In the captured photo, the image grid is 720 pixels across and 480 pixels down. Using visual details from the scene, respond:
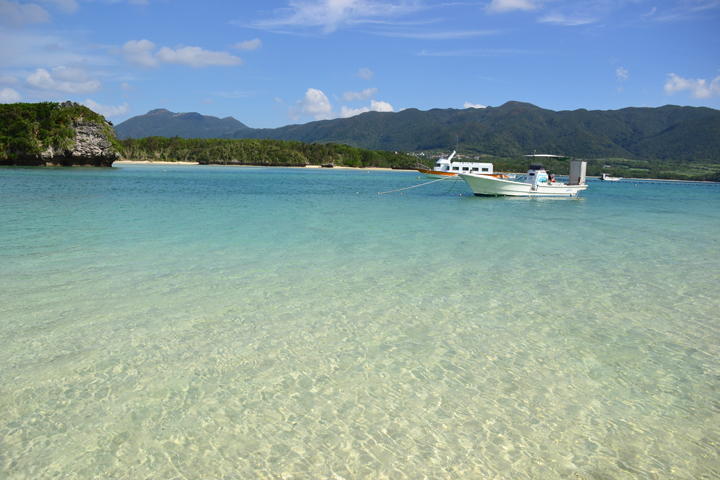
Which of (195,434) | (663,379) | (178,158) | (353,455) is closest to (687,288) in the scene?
(663,379)

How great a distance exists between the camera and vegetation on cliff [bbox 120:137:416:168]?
160000mm

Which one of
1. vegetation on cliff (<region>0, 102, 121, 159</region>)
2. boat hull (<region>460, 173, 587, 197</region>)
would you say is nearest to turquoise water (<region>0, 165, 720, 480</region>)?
boat hull (<region>460, 173, 587, 197</region>)

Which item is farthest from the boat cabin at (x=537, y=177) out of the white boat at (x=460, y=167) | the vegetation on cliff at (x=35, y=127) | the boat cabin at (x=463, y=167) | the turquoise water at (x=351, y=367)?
the vegetation on cliff at (x=35, y=127)

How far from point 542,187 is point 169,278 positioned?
115ft

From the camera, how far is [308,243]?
13375 millimetres

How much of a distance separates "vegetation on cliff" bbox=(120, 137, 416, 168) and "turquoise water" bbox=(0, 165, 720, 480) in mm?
164685

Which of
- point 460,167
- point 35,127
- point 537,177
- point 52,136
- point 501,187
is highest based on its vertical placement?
point 35,127

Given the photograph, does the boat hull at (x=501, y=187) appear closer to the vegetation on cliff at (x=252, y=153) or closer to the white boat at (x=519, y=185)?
the white boat at (x=519, y=185)

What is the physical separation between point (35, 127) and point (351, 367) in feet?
321

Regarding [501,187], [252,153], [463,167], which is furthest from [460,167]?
[252,153]

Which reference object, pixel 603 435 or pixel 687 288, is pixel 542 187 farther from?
pixel 603 435

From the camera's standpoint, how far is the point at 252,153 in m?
174

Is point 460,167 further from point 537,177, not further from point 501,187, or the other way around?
point 501,187

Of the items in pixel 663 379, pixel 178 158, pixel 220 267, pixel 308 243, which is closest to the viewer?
pixel 663 379
